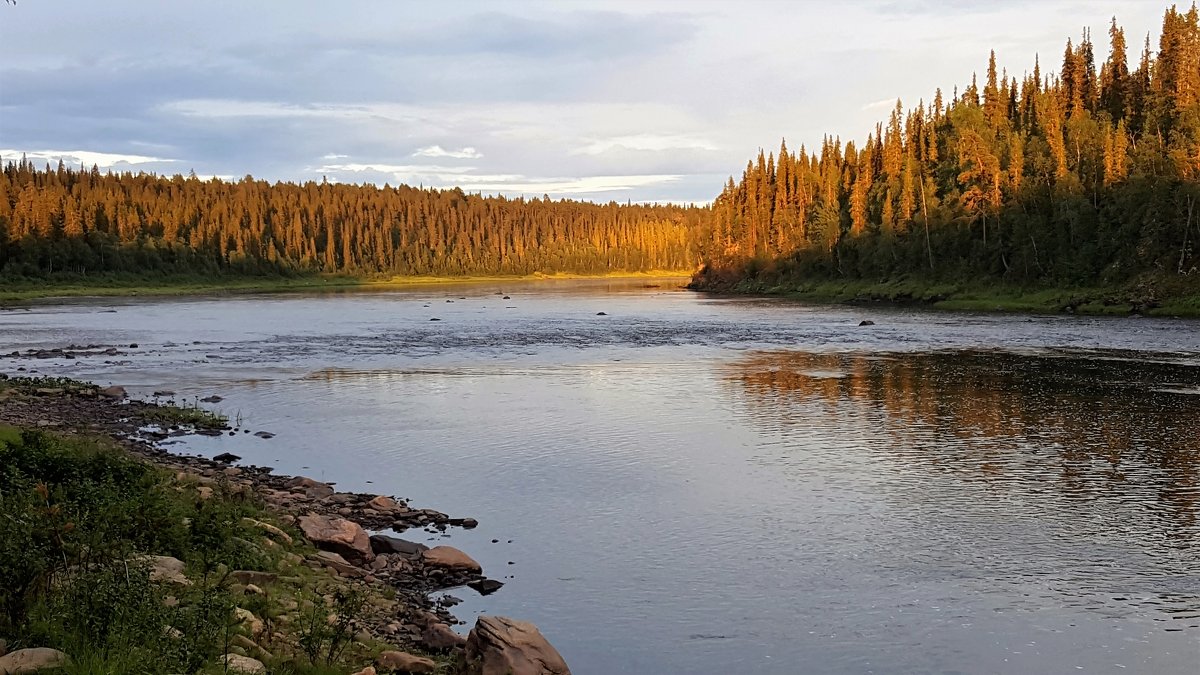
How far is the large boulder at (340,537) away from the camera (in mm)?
15047

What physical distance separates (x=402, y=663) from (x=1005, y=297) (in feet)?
276

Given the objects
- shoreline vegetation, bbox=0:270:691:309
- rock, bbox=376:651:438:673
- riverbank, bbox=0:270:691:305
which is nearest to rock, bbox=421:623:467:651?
rock, bbox=376:651:438:673

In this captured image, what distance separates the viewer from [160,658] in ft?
26.5

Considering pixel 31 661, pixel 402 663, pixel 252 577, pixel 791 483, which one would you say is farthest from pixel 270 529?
pixel 791 483

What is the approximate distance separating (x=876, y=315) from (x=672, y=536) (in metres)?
64.7

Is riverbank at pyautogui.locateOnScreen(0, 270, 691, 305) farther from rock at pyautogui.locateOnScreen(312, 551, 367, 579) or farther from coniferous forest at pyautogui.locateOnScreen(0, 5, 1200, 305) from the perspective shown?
rock at pyautogui.locateOnScreen(312, 551, 367, 579)

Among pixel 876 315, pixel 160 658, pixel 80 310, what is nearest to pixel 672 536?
pixel 160 658

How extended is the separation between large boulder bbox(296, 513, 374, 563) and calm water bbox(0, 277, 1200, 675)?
1630 mm


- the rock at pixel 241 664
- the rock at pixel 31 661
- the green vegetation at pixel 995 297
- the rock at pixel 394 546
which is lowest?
the rock at pixel 394 546

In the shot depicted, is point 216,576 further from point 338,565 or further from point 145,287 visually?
point 145,287

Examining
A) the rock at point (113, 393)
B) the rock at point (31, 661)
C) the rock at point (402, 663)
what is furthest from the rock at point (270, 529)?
the rock at point (113, 393)

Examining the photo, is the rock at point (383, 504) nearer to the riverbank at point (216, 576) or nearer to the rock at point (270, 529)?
the riverbank at point (216, 576)

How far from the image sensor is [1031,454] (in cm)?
2252

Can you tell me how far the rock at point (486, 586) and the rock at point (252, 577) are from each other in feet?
9.58
